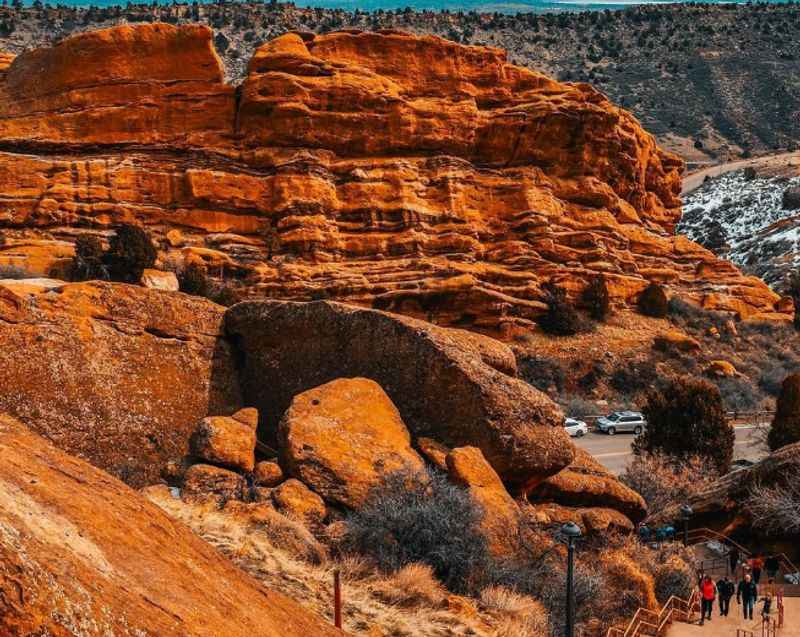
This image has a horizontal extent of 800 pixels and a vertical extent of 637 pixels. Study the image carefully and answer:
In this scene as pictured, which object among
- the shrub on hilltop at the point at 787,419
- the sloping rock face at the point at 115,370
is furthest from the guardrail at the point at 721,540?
the sloping rock face at the point at 115,370

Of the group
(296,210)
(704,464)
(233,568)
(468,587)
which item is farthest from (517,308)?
(233,568)

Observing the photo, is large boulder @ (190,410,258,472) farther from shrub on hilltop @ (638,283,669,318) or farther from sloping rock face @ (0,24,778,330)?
shrub on hilltop @ (638,283,669,318)

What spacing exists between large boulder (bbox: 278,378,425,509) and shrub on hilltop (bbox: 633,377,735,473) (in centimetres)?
1295

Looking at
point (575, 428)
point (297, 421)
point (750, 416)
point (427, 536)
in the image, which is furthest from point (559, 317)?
point (427, 536)

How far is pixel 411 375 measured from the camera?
1245 centimetres

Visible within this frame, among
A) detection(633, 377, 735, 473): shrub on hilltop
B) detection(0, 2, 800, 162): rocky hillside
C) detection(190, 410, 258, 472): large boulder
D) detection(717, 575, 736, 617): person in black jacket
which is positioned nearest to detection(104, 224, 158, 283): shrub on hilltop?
detection(633, 377, 735, 473): shrub on hilltop

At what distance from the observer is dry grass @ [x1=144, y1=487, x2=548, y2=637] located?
788cm

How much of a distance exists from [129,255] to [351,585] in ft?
78.3

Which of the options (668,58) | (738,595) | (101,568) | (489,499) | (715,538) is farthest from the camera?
(668,58)

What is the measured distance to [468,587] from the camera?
950 cm

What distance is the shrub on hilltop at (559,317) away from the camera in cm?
3644

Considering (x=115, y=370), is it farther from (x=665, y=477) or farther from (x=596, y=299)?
(x=596, y=299)

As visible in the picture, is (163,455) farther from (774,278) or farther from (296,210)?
(774,278)

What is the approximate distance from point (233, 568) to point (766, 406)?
35.4 meters
